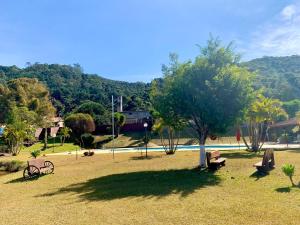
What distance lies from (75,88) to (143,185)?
325 ft

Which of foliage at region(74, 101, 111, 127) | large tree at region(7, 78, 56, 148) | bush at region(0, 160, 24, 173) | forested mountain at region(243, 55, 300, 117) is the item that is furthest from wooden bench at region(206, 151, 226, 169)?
forested mountain at region(243, 55, 300, 117)

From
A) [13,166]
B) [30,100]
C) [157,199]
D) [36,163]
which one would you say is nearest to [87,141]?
[30,100]

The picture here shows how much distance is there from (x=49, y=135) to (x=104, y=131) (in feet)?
32.4

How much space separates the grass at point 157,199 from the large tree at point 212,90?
8.86 feet

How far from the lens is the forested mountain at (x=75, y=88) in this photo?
89.9 metres

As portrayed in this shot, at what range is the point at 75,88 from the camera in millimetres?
108000

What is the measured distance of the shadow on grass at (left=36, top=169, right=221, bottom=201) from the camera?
442 inches

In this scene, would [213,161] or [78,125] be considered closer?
[213,161]

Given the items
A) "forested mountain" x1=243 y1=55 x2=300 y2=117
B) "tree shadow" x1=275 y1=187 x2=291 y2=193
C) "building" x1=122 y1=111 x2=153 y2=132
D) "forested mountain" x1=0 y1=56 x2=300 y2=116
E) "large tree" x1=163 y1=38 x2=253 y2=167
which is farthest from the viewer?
"forested mountain" x1=0 y1=56 x2=300 y2=116

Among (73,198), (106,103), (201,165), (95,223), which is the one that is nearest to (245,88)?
(201,165)

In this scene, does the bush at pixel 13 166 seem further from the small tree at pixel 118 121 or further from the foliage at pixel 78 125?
the small tree at pixel 118 121

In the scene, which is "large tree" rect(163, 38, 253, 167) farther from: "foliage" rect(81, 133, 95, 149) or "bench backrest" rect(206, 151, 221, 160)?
"foliage" rect(81, 133, 95, 149)

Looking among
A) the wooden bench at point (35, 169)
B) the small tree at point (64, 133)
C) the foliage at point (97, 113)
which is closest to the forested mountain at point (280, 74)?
the foliage at point (97, 113)

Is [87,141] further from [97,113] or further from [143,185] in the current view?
[143,185]
